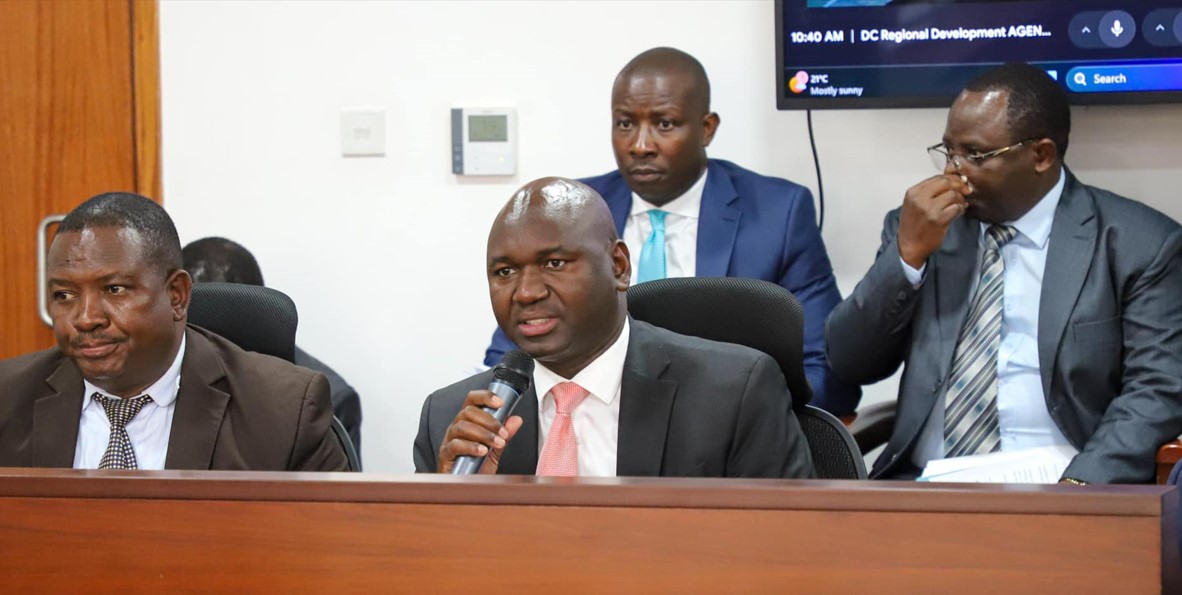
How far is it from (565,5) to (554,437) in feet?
6.46

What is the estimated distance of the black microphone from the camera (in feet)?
6.91

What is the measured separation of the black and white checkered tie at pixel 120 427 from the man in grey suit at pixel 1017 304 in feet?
5.21

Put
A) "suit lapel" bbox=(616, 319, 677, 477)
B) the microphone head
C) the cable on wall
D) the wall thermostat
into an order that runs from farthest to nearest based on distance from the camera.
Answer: the wall thermostat
the cable on wall
"suit lapel" bbox=(616, 319, 677, 477)
the microphone head

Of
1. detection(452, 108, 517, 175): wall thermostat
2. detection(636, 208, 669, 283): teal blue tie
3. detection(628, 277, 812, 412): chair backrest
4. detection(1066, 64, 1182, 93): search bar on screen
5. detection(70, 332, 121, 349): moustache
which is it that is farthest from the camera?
detection(452, 108, 517, 175): wall thermostat

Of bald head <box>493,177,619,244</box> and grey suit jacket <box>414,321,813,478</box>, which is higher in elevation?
bald head <box>493,177,619,244</box>

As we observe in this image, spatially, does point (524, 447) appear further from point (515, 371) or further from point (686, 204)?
point (686, 204)

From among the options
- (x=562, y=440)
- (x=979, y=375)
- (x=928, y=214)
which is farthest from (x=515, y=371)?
(x=979, y=375)

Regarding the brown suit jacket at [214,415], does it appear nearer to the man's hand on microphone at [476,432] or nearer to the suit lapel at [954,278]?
the man's hand on microphone at [476,432]

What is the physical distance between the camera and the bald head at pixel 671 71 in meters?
3.74

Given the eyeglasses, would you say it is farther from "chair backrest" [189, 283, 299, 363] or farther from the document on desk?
"chair backrest" [189, 283, 299, 363]

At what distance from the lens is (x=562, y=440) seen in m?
2.44

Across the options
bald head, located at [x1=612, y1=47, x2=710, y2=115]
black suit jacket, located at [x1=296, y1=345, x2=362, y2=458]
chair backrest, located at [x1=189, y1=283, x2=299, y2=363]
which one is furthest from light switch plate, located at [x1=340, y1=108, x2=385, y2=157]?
chair backrest, located at [x1=189, y1=283, x2=299, y2=363]

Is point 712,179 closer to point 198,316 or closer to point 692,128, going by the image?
point 692,128

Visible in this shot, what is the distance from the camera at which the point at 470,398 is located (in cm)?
220
